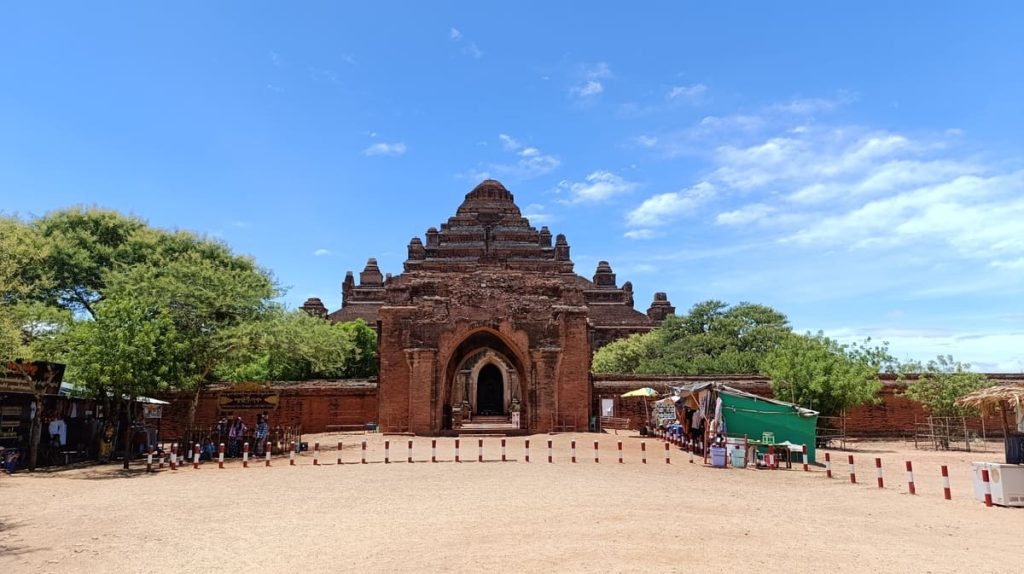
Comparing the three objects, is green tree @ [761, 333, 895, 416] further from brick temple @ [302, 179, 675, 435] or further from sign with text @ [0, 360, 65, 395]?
sign with text @ [0, 360, 65, 395]

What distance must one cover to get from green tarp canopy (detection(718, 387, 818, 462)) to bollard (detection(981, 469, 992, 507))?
6.00m

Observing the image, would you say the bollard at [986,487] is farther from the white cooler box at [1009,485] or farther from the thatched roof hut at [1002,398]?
the thatched roof hut at [1002,398]

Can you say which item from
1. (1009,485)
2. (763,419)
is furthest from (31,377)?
(1009,485)

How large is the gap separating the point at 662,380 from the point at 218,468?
1794 cm

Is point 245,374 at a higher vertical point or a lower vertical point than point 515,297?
lower

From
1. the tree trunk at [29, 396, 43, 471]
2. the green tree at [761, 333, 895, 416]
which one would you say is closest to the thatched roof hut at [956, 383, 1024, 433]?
the green tree at [761, 333, 895, 416]

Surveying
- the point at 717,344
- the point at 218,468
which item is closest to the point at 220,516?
the point at 218,468

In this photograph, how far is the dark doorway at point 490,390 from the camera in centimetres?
4553

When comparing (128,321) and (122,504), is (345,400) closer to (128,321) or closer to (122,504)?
(128,321)

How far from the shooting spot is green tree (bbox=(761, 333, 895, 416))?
881 inches

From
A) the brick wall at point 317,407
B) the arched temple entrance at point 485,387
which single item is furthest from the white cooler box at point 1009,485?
the arched temple entrance at point 485,387

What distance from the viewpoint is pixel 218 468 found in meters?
17.1

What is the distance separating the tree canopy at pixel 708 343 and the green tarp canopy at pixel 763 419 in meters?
15.0

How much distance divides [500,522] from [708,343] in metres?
29.4
